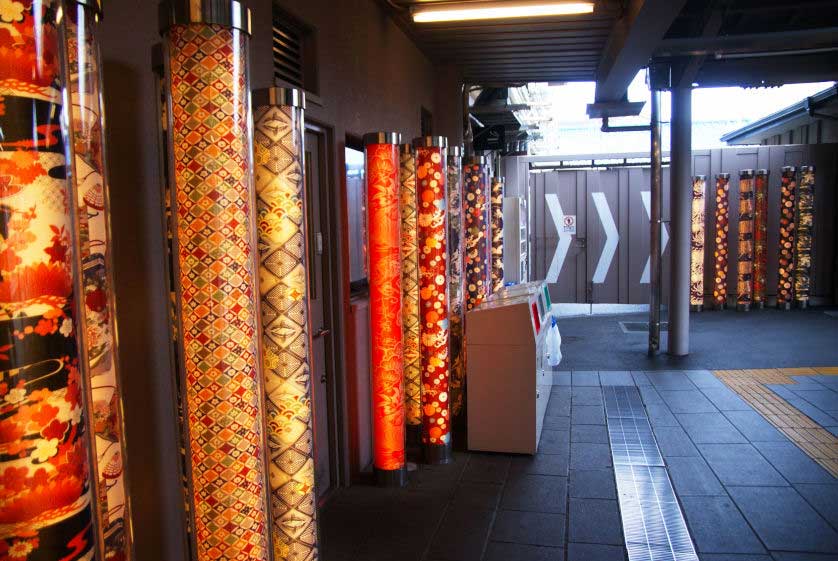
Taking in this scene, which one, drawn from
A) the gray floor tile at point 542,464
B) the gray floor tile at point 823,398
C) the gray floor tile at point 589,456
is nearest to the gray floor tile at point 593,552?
the gray floor tile at point 542,464

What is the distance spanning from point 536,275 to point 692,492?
9184 millimetres

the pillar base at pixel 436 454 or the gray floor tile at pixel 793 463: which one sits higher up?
the pillar base at pixel 436 454

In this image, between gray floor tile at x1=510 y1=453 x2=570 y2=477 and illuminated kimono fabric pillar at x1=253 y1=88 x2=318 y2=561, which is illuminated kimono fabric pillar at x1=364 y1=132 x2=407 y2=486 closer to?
gray floor tile at x1=510 y1=453 x2=570 y2=477

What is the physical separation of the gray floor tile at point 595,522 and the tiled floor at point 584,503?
0.01 metres

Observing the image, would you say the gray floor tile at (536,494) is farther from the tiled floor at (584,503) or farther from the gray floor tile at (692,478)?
the gray floor tile at (692,478)

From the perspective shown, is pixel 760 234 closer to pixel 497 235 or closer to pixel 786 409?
pixel 497 235

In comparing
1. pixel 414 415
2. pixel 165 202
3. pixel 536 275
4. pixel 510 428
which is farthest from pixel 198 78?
pixel 536 275

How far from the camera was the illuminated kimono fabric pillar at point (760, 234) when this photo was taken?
1142 cm

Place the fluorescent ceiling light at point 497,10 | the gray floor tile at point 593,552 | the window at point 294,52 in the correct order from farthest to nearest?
the fluorescent ceiling light at point 497,10, the window at point 294,52, the gray floor tile at point 593,552

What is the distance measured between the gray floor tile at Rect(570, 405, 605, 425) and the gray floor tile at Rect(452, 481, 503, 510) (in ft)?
5.37

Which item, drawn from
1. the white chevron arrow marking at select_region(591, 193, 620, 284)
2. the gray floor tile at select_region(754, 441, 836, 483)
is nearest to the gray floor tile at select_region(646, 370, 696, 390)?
the gray floor tile at select_region(754, 441, 836, 483)

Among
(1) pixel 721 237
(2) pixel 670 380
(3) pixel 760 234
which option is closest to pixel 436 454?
(2) pixel 670 380

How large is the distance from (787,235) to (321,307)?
9981 mm

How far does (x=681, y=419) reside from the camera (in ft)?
18.8
